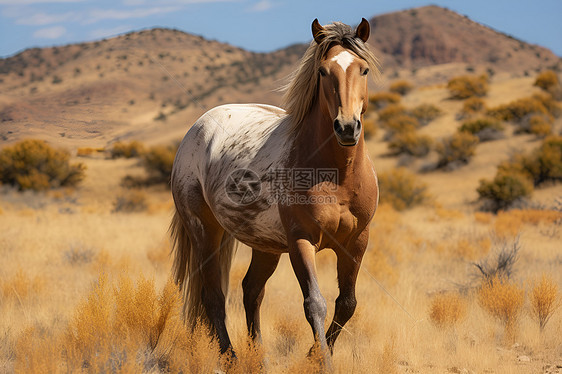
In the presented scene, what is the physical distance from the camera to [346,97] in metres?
3.14

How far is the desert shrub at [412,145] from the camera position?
26531 millimetres

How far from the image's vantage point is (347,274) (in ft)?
12.7

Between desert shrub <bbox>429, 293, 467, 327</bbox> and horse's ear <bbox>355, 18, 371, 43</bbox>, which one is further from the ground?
horse's ear <bbox>355, 18, 371, 43</bbox>

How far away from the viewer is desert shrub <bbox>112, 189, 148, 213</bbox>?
18.7 metres

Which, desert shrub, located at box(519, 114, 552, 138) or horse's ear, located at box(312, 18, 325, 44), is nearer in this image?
horse's ear, located at box(312, 18, 325, 44)

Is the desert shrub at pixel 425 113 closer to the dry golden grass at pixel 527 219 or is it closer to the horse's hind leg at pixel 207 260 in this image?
the dry golden grass at pixel 527 219

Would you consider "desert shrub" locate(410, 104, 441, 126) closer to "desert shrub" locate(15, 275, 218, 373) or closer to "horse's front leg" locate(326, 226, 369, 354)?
"horse's front leg" locate(326, 226, 369, 354)

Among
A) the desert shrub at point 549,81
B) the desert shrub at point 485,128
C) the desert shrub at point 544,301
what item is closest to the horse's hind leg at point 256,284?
the desert shrub at point 544,301

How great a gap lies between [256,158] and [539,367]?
3.02 metres

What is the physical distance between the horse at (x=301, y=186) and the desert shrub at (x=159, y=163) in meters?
21.8

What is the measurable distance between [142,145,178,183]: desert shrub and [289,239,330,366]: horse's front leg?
76.5ft

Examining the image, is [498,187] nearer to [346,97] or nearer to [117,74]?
[117,74]

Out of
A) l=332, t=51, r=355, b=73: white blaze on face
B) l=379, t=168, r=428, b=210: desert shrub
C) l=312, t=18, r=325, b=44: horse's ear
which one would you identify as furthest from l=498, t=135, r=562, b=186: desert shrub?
l=332, t=51, r=355, b=73: white blaze on face

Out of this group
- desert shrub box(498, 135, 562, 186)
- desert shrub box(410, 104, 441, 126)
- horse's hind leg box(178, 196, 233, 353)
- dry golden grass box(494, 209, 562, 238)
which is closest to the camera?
horse's hind leg box(178, 196, 233, 353)
